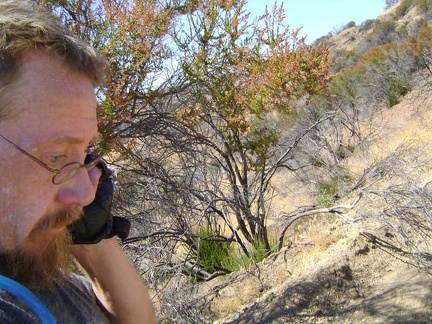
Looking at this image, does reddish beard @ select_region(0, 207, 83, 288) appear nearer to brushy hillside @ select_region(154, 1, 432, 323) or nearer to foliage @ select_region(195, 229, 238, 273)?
brushy hillside @ select_region(154, 1, 432, 323)

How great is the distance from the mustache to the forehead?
0.19 meters

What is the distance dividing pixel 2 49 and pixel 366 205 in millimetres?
4675

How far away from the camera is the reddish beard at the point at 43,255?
3.27 feet

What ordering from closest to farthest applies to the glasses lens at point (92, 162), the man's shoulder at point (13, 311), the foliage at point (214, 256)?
the man's shoulder at point (13, 311), the glasses lens at point (92, 162), the foliage at point (214, 256)

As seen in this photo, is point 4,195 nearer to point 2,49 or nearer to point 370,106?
point 2,49

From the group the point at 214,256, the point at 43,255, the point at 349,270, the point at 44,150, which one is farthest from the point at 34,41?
the point at 214,256

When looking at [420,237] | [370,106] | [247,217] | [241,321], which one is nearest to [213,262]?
[247,217]

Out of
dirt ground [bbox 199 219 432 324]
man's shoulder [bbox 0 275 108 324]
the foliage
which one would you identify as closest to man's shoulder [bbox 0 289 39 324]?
man's shoulder [bbox 0 275 108 324]

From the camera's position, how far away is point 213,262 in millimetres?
6320

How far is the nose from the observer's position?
1.11 meters

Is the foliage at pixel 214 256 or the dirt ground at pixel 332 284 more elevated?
the foliage at pixel 214 256

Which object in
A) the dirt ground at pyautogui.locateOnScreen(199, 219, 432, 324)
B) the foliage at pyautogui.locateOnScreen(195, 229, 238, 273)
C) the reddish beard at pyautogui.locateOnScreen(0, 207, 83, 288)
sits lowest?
the dirt ground at pyautogui.locateOnScreen(199, 219, 432, 324)

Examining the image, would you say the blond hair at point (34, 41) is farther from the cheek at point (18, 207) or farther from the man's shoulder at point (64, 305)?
the man's shoulder at point (64, 305)

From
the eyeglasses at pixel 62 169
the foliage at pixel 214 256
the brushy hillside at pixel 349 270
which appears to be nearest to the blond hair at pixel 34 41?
the eyeglasses at pixel 62 169
